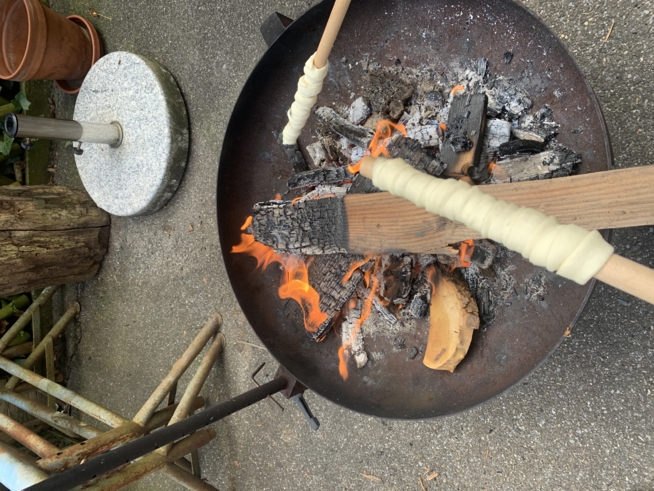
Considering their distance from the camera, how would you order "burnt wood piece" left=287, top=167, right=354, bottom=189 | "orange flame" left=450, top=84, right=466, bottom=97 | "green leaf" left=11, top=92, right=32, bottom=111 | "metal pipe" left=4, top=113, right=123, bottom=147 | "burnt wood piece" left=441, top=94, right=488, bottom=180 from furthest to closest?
"green leaf" left=11, top=92, right=32, bottom=111, "metal pipe" left=4, top=113, right=123, bottom=147, "burnt wood piece" left=287, top=167, right=354, bottom=189, "orange flame" left=450, top=84, right=466, bottom=97, "burnt wood piece" left=441, top=94, right=488, bottom=180

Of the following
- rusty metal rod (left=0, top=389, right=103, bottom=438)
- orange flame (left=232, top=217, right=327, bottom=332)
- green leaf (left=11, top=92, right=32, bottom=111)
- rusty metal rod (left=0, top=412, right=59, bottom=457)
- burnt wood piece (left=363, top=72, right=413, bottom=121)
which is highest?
burnt wood piece (left=363, top=72, right=413, bottom=121)

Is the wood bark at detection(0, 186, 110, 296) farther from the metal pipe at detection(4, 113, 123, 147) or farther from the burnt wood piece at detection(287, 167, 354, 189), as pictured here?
the burnt wood piece at detection(287, 167, 354, 189)

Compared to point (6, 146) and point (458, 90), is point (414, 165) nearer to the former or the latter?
point (458, 90)

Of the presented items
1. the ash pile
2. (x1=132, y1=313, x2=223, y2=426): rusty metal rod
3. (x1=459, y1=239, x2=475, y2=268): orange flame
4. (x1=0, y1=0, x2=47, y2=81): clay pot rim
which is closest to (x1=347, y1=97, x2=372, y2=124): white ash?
the ash pile

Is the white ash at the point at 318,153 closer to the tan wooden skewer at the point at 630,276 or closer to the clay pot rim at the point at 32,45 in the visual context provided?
the tan wooden skewer at the point at 630,276

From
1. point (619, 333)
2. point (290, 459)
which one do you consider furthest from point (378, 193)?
point (290, 459)

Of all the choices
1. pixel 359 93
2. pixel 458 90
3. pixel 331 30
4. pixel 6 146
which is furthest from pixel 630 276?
pixel 6 146
